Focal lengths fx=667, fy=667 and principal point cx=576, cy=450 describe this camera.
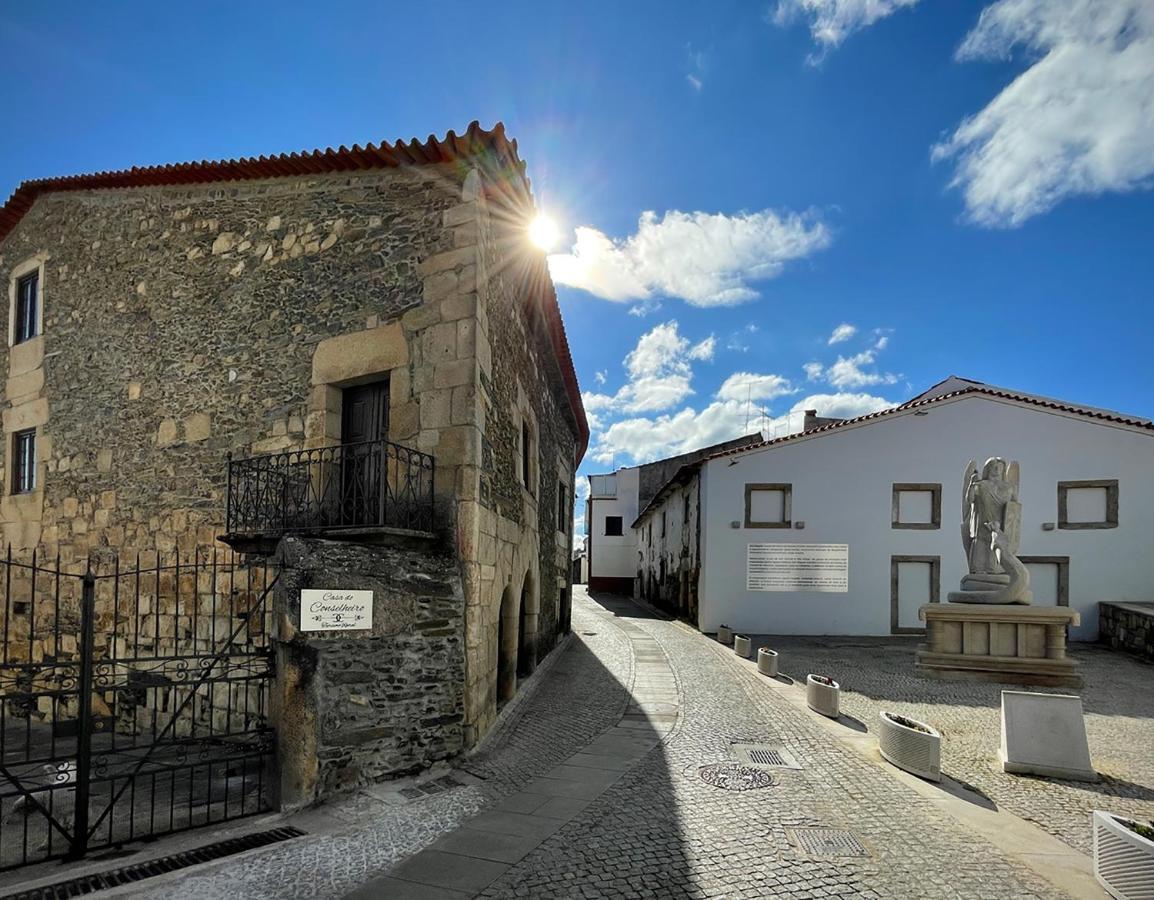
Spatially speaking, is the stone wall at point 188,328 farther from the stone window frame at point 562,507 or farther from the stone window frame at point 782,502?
the stone window frame at point 782,502

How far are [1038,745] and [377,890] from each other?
19.9ft

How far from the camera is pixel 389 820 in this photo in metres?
5.21

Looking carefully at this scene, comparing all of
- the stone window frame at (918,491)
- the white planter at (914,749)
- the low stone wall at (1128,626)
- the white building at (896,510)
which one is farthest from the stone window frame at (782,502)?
the white planter at (914,749)

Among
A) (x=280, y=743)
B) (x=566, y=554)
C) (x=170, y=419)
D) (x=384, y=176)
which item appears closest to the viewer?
(x=280, y=743)

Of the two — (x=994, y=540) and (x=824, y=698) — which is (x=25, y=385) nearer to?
(x=824, y=698)

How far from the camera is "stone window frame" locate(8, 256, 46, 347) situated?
10859mm

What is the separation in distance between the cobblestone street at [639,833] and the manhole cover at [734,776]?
32 millimetres

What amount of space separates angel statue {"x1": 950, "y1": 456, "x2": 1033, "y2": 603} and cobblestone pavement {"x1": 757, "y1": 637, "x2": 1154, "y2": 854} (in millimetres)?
1496

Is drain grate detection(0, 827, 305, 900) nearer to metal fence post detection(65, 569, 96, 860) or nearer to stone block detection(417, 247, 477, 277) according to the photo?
metal fence post detection(65, 569, 96, 860)

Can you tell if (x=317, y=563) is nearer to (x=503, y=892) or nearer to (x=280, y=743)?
(x=280, y=743)

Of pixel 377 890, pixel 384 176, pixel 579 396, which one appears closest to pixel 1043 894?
pixel 377 890

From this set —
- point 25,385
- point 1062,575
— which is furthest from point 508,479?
point 1062,575

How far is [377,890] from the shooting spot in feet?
13.5

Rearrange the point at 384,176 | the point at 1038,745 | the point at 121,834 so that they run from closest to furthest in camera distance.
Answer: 1. the point at 121,834
2. the point at 1038,745
3. the point at 384,176
